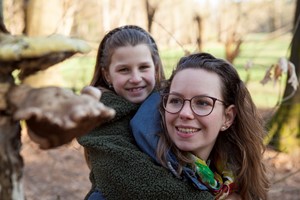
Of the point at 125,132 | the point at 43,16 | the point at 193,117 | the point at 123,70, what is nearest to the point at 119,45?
the point at 123,70

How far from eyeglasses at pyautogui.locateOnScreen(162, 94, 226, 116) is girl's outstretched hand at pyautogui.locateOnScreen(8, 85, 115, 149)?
839 millimetres

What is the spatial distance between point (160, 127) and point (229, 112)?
0.30 metres

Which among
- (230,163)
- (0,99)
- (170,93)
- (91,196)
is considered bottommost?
(91,196)

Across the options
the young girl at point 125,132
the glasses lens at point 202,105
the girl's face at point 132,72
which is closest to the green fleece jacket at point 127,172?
the young girl at point 125,132

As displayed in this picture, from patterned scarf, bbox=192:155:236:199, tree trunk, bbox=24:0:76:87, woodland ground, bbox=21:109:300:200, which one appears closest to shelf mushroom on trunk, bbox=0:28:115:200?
patterned scarf, bbox=192:155:236:199

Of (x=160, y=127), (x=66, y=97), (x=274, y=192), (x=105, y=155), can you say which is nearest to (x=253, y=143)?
(x=160, y=127)

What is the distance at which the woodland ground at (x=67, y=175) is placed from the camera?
498cm

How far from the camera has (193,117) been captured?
67.4 inches

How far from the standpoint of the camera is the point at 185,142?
1.73 meters

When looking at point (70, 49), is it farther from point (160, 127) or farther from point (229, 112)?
point (229, 112)

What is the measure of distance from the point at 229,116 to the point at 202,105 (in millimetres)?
227

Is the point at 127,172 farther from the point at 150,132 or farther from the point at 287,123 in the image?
the point at 287,123

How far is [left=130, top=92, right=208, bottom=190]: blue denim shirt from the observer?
174cm

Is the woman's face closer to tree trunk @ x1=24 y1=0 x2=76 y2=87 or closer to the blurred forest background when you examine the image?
the blurred forest background
